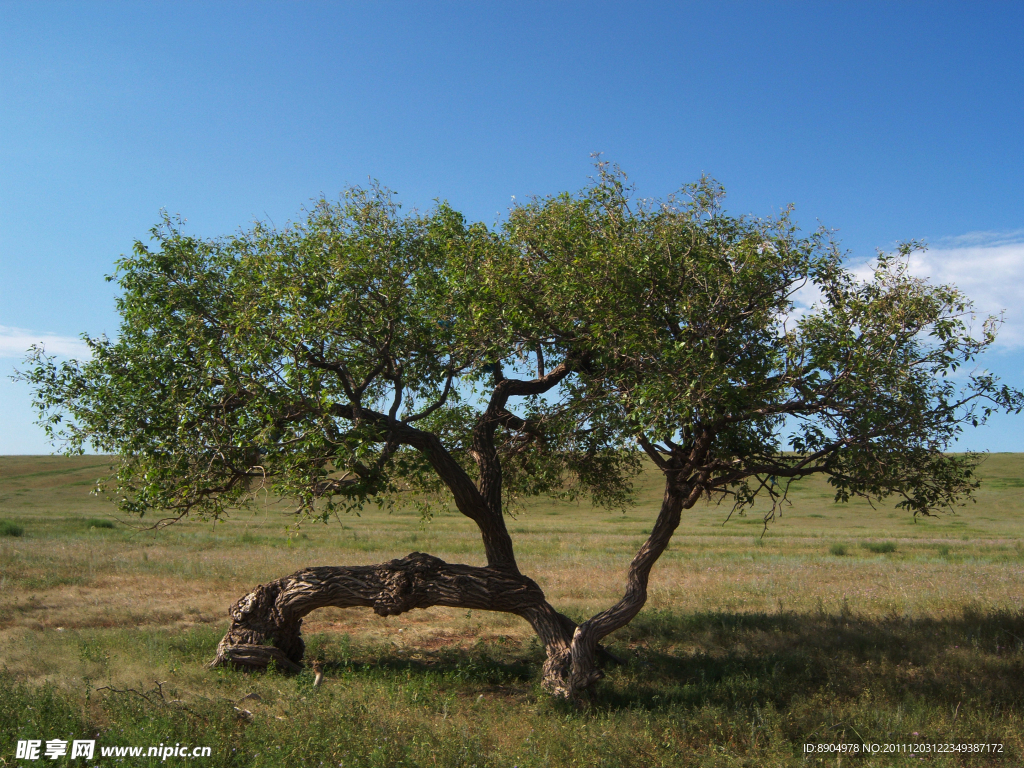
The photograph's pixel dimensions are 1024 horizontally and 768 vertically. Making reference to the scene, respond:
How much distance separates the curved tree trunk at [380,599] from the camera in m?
12.1

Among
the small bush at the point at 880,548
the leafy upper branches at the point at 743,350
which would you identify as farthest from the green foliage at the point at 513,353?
the small bush at the point at 880,548

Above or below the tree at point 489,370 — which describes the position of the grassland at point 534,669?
below

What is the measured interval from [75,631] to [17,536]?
23594 millimetres

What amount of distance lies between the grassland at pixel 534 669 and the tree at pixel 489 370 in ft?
4.86

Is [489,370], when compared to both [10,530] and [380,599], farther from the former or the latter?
[10,530]

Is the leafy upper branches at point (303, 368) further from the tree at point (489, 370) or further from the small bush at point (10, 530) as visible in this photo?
the small bush at point (10, 530)

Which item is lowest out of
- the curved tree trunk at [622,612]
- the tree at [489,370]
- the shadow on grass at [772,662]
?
the shadow on grass at [772,662]

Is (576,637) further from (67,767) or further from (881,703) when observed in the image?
(67,767)

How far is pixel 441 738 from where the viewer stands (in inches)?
335

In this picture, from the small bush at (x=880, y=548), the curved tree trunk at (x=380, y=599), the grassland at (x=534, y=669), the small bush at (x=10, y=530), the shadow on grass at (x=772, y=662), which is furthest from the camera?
the small bush at (x=10, y=530)

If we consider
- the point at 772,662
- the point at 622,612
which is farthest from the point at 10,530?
the point at 772,662

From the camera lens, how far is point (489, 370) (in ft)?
45.4

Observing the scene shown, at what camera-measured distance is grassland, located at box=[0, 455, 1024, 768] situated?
8477 millimetres

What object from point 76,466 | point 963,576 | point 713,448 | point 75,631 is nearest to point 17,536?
point 75,631
